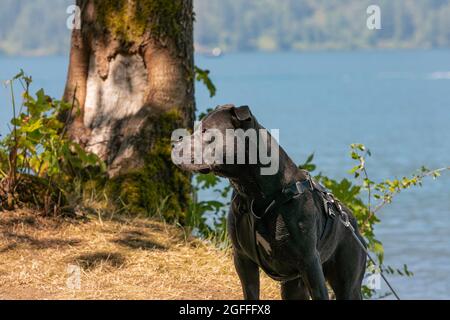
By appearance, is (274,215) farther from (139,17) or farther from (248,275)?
(139,17)

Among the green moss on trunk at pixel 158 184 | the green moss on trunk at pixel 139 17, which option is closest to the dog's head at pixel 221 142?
the green moss on trunk at pixel 158 184

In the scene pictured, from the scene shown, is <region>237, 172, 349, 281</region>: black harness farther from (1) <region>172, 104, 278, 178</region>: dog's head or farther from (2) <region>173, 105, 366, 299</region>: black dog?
(1) <region>172, 104, 278, 178</region>: dog's head

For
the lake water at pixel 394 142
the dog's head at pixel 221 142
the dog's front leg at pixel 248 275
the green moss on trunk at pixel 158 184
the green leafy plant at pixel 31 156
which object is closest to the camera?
the dog's head at pixel 221 142

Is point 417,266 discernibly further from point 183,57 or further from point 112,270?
point 112,270

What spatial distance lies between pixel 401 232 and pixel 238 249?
14237 millimetres

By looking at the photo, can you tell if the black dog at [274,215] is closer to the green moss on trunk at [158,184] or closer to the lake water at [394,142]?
the green moss on trunk at [158,184]

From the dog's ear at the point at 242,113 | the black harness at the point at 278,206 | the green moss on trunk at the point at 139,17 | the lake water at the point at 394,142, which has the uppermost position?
the green moss on trunk at the point at 139,17

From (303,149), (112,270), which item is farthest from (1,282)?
(303,149)

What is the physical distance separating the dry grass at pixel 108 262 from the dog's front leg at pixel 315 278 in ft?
6.68

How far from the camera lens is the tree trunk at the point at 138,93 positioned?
10.3m

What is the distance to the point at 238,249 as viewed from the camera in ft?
19.0

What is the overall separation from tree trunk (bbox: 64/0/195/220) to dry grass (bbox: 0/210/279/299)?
0.92 meters

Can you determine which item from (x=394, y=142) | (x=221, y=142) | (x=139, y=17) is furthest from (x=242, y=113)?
(x=394, y=142)

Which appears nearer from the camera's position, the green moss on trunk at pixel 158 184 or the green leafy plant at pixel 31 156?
the green leafy plant at pixel 31 156
